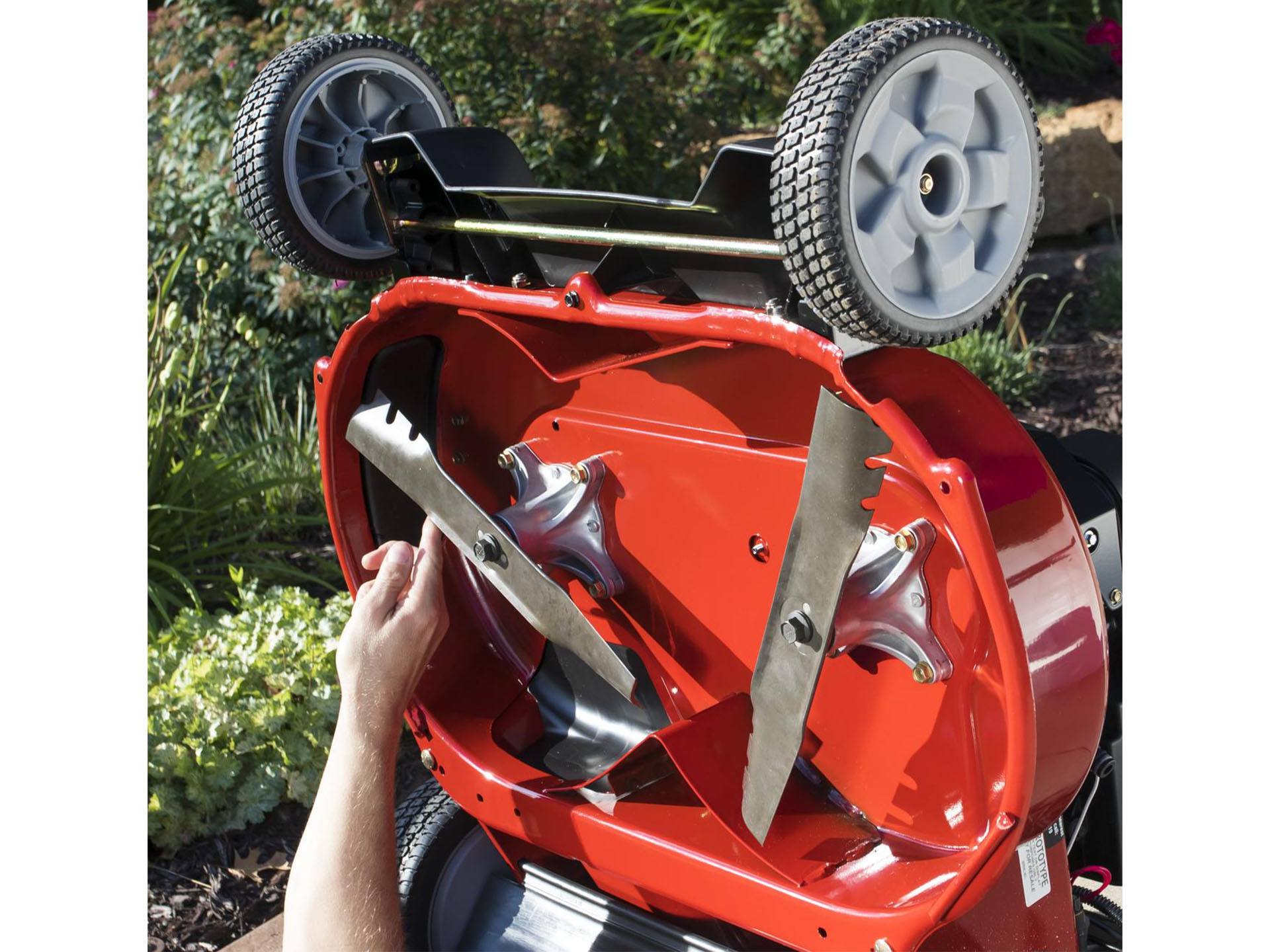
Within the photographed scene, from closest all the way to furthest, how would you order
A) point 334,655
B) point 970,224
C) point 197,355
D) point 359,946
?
point 970,224 → point 359,946 → point 334,655 → point 197,355

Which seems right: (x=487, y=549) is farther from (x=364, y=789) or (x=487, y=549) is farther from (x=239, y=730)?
(x=239, y=730)

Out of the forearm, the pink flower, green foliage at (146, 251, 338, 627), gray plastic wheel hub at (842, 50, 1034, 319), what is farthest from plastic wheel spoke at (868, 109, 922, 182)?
the pink flower

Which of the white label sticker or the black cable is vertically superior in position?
the white label sticker

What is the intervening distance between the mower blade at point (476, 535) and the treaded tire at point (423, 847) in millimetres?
524

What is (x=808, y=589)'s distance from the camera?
52.7 inches

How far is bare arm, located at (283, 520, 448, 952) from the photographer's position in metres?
1.67

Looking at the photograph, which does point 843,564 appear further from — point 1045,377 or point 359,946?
point 1045,377

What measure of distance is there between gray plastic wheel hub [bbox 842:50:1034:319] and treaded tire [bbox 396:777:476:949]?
127 cm

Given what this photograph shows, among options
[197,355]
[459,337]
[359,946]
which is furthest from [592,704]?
[197,355]

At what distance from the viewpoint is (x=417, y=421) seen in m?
1.86

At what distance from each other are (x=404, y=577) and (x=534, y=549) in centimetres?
22

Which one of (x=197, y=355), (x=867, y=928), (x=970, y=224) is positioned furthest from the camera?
(x=197, y=355)

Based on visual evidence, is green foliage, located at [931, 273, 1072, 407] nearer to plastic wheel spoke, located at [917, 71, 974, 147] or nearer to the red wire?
the red wire

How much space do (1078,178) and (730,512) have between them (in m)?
5.42
